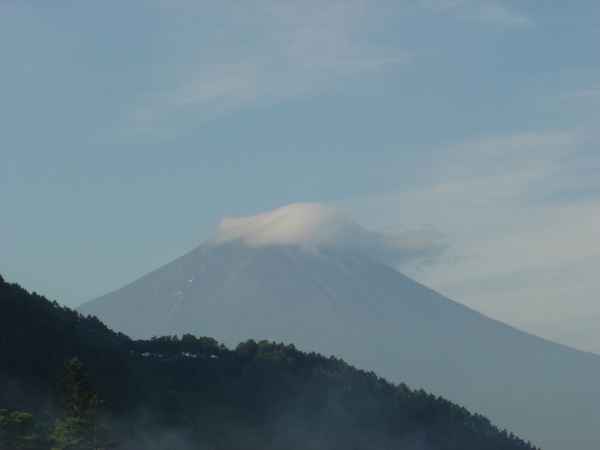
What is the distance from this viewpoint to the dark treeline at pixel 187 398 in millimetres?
37031

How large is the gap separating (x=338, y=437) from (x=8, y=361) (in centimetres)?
2060

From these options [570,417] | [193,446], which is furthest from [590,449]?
[193,446]

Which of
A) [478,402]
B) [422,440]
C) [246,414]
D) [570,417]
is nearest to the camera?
[246,414]

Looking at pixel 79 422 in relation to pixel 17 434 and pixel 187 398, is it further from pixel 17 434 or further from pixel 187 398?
pixel 187 398

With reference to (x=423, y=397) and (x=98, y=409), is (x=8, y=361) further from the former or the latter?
(x=423, y=397)

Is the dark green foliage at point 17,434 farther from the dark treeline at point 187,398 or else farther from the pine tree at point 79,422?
the pine tree at point 79,422

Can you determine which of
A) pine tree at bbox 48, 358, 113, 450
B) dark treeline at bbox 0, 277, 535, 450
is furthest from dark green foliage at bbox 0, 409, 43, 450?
pine tree at bbox 48, 358, 113, 450

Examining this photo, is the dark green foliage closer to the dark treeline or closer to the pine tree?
the dark treeline

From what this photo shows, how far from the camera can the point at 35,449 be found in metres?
32.2

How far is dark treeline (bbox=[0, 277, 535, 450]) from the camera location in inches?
1458

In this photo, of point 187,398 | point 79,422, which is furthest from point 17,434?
point 187,398

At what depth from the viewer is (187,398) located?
52.1 m

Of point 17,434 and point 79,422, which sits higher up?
point 79,422

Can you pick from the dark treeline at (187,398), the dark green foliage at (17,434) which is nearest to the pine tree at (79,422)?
the dark treeline at (187,398)
